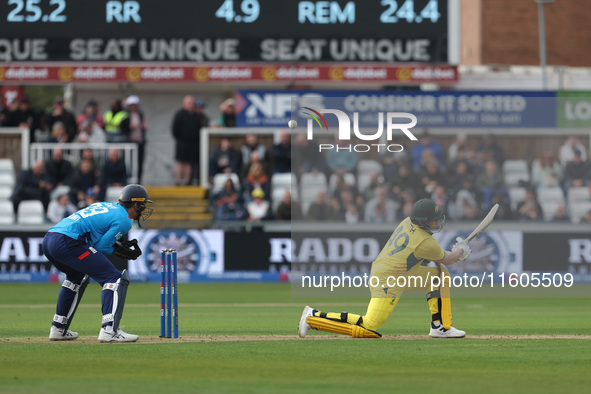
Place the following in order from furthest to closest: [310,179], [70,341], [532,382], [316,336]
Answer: [310,179] → [316,336] → [70,341] → [532,382]

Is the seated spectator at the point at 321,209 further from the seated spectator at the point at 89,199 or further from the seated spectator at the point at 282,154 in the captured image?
the seated spectator at the point at 89,199

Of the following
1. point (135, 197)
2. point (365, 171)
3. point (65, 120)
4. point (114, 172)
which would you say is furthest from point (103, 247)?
point (65, 120)

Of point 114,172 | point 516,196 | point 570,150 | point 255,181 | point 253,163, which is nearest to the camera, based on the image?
point 516,196

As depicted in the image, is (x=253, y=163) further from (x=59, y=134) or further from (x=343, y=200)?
(x=59, y=134)

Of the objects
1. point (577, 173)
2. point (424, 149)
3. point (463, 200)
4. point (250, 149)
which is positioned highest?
point (250, 149)

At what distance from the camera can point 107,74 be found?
1048 inches

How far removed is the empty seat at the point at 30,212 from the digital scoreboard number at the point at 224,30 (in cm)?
342

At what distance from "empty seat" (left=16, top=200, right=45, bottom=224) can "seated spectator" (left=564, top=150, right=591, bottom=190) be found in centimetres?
1208

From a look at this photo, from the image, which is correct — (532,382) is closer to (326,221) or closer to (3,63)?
(326,221)

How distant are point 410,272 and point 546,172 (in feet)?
40.8

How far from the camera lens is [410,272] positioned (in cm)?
1295

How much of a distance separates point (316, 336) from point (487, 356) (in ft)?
9.83

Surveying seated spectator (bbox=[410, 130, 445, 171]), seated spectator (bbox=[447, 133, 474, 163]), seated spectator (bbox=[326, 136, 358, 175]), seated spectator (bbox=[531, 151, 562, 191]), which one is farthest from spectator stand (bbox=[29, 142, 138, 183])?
seated spectator (bbox=[531, 151, 562, 191])

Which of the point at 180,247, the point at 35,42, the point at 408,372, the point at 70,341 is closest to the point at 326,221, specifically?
the point at 180,247
